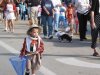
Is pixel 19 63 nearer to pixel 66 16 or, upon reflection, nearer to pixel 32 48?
pixel 32 48

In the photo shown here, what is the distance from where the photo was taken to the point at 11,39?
1753 centimetres

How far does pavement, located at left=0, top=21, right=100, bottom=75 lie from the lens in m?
10.2

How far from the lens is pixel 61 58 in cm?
1222

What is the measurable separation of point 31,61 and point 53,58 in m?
3.44

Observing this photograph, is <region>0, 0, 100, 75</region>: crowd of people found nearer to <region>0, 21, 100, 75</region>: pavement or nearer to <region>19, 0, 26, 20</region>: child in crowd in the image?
<region>0, 21, 100, 75</region>: pavement

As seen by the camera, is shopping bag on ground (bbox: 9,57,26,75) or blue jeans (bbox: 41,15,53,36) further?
blue jeans (bbox: 41,15,53,36)

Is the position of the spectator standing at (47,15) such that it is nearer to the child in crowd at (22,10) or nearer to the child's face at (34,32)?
the child's face at (34,32)

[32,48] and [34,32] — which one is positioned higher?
[34,32]

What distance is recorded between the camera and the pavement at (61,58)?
10234 millimetres

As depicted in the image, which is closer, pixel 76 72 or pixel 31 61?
pixel 31 61

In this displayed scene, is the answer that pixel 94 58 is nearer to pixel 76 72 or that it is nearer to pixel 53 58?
pixel 53 58

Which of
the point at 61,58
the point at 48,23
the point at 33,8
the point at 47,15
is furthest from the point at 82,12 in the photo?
the point at 33,8

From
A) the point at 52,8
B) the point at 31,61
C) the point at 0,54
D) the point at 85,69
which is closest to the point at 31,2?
the point at 52,8

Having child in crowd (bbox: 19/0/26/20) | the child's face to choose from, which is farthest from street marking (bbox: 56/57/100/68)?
child in crowd (bbox: 19/0/26/20)
